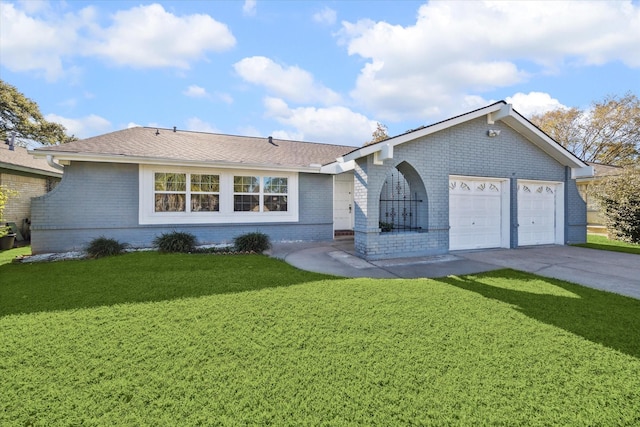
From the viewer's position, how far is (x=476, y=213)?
9977 millimetres

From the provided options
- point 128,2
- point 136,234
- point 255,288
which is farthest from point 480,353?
point 128,2

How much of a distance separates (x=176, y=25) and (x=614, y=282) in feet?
46.1

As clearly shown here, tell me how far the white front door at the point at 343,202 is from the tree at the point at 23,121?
27754 mm

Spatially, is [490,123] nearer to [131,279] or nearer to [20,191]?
[131,279]

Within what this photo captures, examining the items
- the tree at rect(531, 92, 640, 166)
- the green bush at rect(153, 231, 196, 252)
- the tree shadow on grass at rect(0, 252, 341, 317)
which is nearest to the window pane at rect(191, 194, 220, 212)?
the green bush at rect(153, 231, 196, 252)

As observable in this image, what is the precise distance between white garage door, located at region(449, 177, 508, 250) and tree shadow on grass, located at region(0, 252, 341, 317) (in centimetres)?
557

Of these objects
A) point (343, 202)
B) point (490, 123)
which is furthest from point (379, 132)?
point (490, 123)

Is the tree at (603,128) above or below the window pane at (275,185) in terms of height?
above

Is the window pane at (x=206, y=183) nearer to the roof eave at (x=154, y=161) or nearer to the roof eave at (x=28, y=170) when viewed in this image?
the roof eave at (x=154, y=161)

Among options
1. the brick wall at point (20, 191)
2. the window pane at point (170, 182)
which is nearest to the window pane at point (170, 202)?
the window pane at point (170, 182)

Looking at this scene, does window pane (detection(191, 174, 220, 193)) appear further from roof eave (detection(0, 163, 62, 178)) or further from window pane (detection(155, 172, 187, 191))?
roof eave (detection(0, 163, 62, 178))

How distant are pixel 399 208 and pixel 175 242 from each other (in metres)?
8.05

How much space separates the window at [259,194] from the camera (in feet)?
36.7

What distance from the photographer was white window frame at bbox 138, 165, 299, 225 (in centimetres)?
991
